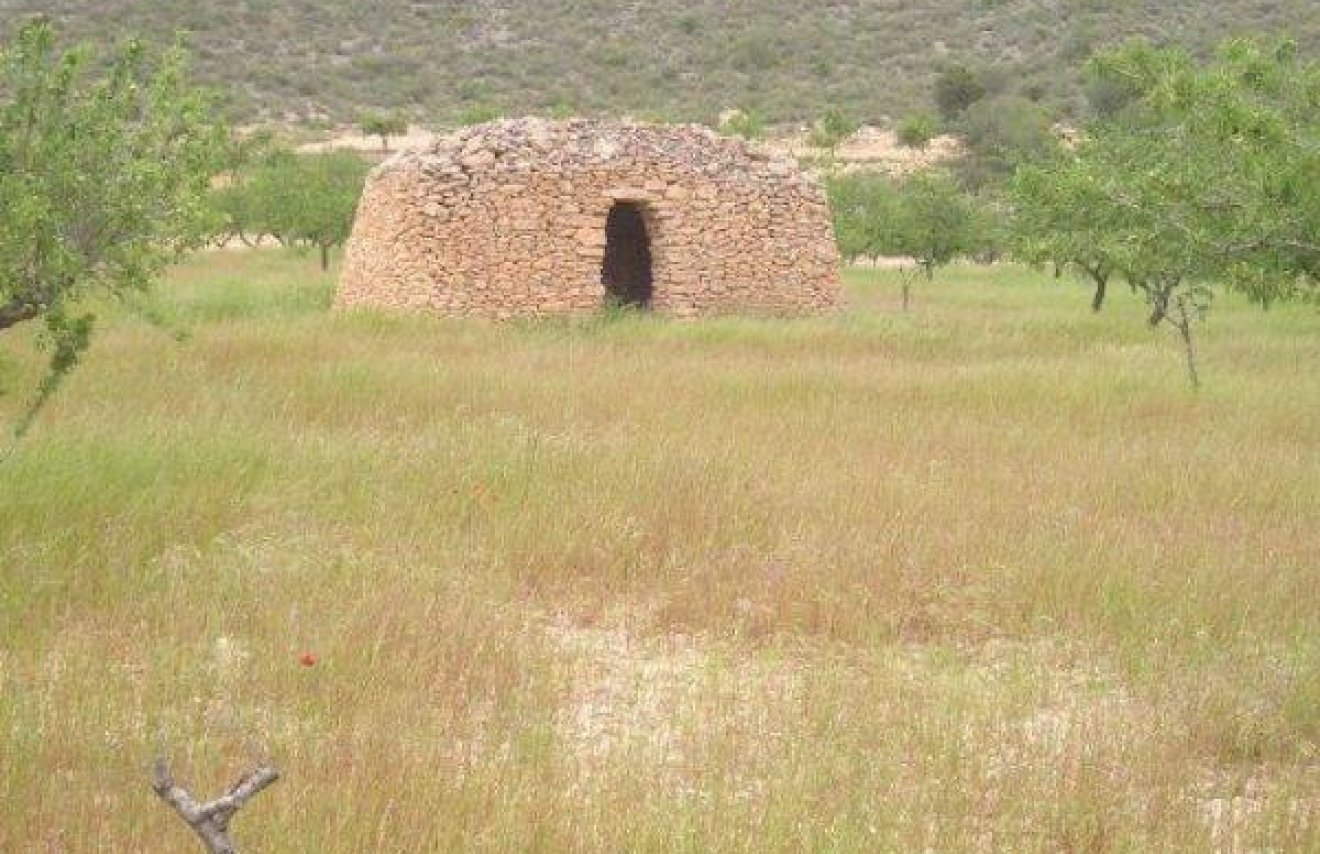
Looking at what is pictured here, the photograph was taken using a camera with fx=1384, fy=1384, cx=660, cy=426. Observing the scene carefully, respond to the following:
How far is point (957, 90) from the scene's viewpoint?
43.7 m

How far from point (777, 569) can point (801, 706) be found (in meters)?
1.70

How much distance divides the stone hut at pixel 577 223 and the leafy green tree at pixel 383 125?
922 inches

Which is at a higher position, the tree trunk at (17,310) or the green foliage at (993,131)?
the tree trunk at (17,310)

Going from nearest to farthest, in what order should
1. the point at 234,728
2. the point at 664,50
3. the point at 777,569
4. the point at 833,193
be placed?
1. the point at 234,728
2. the point at 777,569
3. the point at 833,193
4. the point at 664,50

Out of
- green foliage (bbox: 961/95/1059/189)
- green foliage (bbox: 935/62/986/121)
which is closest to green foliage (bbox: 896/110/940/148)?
green foliage (bbox: 935/62/986/121)

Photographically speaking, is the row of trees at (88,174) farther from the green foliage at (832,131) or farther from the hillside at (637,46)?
the hillside at (637,46)

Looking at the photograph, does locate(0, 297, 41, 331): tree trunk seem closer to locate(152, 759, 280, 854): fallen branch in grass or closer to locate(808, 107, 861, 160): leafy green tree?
locate(152, 759, 280, 854): fallen branch in grass

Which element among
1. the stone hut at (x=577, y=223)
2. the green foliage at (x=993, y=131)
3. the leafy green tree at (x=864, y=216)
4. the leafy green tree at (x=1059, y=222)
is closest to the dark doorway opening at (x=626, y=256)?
the stone hut at (x=577, y=223)

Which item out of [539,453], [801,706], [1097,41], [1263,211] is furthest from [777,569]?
[1097,41]

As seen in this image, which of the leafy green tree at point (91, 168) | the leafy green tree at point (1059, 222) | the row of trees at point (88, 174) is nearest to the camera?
the row of trees at point (88, 174)

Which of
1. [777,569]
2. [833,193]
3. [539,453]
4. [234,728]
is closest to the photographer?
[234,728]

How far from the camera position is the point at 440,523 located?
7.07 metres

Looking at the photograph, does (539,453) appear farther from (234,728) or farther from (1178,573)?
(234,728)

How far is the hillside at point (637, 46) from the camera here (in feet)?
142
